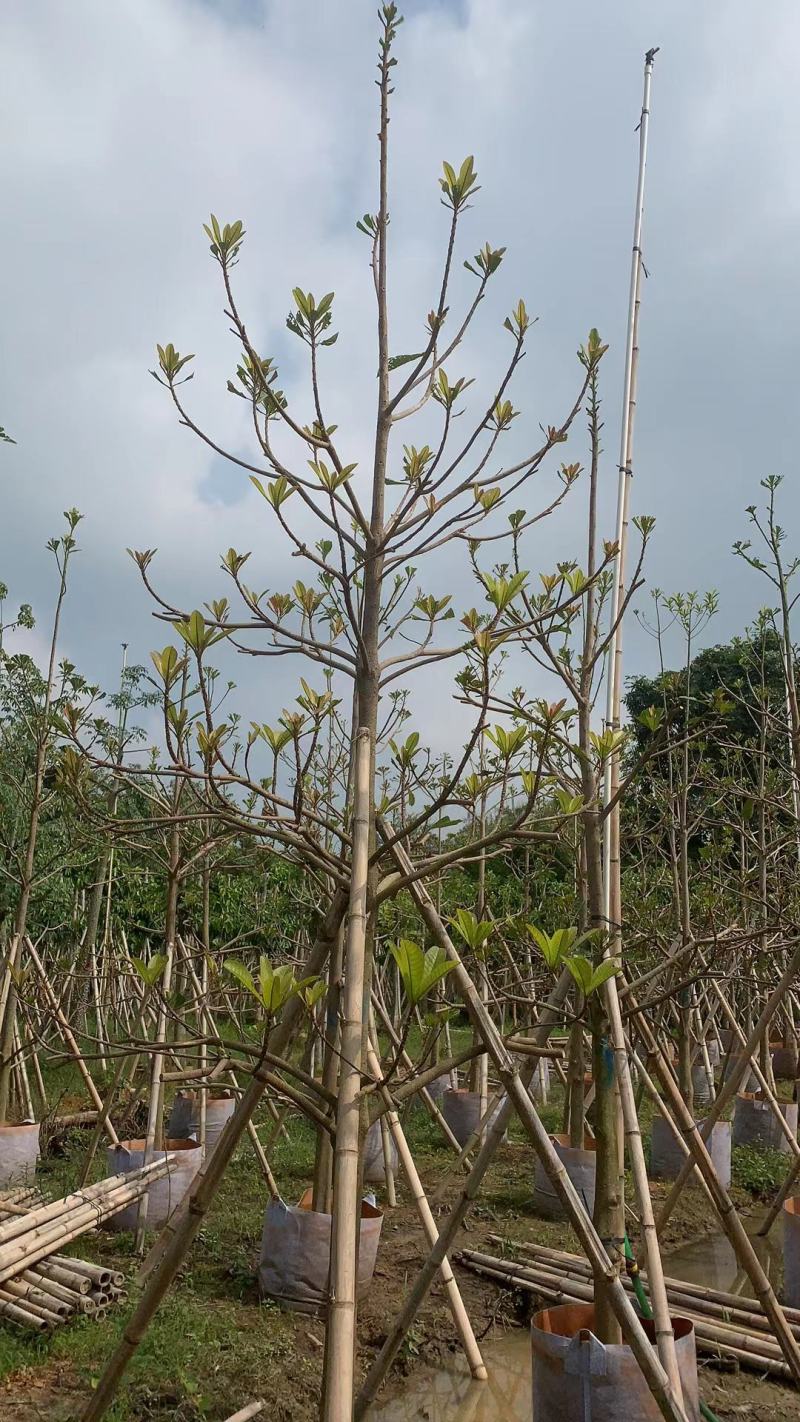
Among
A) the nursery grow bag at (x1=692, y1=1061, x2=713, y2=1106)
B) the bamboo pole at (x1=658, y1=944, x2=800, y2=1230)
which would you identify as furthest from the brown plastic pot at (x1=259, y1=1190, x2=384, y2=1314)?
the nursery grow bag at (x1=692, y1=1061, x2=713, y2=1106)

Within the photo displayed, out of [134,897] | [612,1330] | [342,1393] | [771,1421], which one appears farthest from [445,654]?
[134,897]

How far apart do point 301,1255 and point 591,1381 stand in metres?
1.64

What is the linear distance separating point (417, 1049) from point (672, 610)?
623 centimetres

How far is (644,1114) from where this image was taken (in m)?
8.13

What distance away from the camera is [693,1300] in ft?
12.4

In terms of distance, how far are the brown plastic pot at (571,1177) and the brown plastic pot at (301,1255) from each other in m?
1.24

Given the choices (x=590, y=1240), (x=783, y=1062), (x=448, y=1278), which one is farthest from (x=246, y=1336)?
(x=783, y=1062)

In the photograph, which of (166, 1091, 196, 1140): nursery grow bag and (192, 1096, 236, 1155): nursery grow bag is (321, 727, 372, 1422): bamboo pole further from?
(166, 1091, 196, 1140): nursery grow bag

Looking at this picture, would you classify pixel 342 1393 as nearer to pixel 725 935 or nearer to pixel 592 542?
pixel 725 935

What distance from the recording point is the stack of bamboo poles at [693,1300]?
3496 mm

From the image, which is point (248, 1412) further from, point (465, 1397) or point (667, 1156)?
point (667, 1156)

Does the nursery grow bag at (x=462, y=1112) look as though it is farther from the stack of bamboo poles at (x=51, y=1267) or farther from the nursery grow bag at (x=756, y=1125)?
the stack of bamboo poles at (x=51, y=1267)

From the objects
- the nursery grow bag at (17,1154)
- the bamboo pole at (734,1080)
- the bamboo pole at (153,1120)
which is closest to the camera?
the bamboo pole at (734,1080)

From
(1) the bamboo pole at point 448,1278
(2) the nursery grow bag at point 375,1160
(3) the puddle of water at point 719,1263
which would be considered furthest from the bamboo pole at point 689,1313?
(2) the nursery grow bag at point 375,1160
